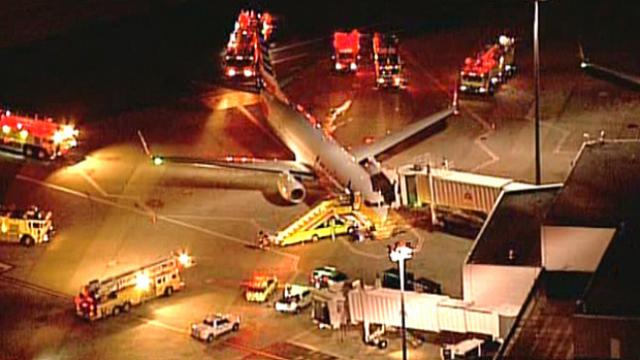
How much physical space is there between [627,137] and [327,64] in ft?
79.2

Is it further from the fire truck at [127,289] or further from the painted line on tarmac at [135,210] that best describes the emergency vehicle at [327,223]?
the fire truck at [127,289]

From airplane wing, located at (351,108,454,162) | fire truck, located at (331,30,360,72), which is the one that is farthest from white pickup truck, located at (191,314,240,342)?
fire truck, located at (331,30,360,72)

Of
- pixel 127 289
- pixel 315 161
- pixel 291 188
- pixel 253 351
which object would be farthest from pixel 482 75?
pixel 253 351

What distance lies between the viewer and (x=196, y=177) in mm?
67625

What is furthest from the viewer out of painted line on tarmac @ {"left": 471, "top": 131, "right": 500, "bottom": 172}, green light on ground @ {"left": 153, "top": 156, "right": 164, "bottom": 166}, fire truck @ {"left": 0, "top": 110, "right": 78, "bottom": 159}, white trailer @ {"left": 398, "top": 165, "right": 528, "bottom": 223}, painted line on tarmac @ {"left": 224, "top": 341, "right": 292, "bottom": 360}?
fire truck @ {"left": 0, "top": 110, "right": 78, "bottom": 159}

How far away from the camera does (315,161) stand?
6369 centimetres

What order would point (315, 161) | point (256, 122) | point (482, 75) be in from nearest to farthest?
point (315, 161) < point (256, 122) < point (482, 75)

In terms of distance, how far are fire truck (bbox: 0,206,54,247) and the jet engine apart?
400 inches

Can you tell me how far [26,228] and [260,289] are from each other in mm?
12549

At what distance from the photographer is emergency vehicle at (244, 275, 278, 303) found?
173 feet

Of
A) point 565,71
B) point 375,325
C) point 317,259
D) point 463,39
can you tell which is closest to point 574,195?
point 375,325

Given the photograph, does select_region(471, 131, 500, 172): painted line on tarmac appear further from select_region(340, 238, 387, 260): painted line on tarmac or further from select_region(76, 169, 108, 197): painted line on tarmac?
select_region(76, 169, 108, 197): painted line on tarmac

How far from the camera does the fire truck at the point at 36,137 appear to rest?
234ft

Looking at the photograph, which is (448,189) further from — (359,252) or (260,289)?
(260,289)
